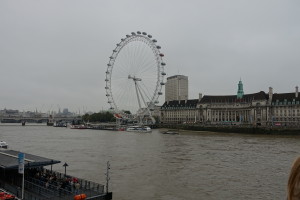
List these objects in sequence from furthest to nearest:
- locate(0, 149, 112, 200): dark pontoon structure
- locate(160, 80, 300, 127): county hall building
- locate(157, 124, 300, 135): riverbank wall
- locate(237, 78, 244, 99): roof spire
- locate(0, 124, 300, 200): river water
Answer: locate(237, 78, 244, 99): roof spire → locate(160, 80, 300, 127): county hall building → locate(157, 124, 300, 135): riverbank wall → locate(0, 124, 300, 200): river water → locate(0, 149, 112, 200): dark pontoon structure

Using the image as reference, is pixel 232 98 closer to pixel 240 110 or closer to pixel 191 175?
pixel 240 110

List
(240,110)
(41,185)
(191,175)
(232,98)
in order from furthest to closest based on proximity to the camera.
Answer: (232,98) → (240,110) → (191,175) → (41,185)

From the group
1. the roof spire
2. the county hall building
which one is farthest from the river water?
the roof spire

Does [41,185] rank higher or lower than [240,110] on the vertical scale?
lower

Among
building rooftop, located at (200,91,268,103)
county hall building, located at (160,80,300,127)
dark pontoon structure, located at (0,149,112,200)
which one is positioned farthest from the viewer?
building rooftop, located at (200,91,268,103)

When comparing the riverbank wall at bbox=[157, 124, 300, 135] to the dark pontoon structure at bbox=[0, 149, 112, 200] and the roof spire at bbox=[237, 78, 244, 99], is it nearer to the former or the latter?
the roof spire at bbox=[237, 78, 244, 99]

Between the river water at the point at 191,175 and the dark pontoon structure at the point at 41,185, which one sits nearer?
the dark pontoon structure at the point at 41,185

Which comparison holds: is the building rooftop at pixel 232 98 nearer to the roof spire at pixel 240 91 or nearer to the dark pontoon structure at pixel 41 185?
the roof spire at pixel 240 91

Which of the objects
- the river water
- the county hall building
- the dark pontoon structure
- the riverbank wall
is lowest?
the river water

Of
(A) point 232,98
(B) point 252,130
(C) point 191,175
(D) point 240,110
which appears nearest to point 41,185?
(C) point 191,175

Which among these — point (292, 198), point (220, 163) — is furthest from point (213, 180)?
point (292, 198)

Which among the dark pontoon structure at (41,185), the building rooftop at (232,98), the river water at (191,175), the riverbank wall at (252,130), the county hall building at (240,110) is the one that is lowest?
the river water at (191,175)

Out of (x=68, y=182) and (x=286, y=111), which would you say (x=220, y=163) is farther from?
(x=286, y=111)

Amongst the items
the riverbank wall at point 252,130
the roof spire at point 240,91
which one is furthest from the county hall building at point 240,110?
the riverbank wall at point 252,130
